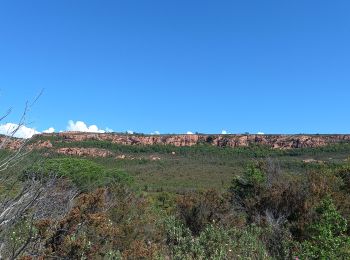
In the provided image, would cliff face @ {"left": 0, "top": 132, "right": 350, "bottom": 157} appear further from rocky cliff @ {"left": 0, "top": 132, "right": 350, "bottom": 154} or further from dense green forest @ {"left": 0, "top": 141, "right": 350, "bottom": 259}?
dense green forest @ {"left": 0, "top": 141, "right": 350, "bottom": 259}

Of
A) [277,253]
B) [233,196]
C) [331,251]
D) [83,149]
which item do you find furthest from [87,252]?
[83,149]

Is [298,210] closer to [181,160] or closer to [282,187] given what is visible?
[282,187]

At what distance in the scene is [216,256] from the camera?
8828mm

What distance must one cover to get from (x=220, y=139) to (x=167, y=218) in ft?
303

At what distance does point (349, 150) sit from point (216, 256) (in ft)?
219

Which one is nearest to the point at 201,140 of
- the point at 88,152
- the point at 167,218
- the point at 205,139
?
the point at 205,139

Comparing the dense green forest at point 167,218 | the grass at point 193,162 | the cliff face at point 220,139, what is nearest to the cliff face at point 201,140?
the cliff face at point 220,139

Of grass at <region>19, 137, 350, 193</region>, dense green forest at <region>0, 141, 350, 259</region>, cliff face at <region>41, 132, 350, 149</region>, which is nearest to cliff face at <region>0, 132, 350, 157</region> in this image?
cliff face at <region>41, 132, 350, 149</region>

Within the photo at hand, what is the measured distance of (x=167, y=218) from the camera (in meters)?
14.1

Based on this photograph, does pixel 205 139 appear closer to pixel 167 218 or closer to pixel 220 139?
pixel 220 139

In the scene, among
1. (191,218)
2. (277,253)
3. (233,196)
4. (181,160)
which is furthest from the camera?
(181,160)

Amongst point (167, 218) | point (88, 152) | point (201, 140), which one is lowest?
point (167, 218)

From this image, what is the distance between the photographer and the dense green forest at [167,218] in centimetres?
482

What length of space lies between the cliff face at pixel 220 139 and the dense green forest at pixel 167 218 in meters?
65.4
